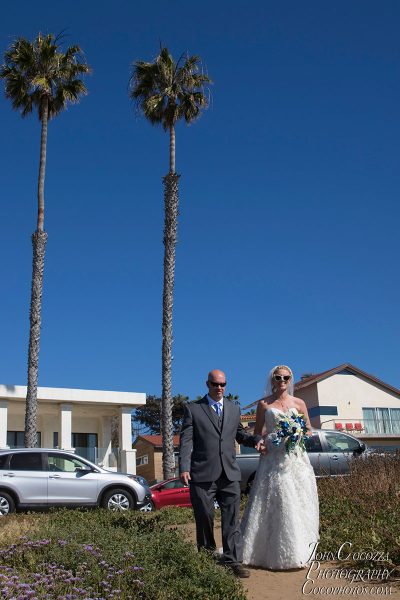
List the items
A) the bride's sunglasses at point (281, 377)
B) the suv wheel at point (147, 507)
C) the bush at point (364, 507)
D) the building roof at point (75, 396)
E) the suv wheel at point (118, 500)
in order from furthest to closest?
the building roof at point (75, 396) → the suv wheel at point (147, 507) → the suv wheel at point (118, 500) → the bride's sunglasses at point (281, 377) → the bush at point (364, 507)

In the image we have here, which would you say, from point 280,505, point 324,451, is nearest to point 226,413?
point 280,505

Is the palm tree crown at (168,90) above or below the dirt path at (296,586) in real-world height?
above

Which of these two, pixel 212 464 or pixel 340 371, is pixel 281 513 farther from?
pixel 340 371

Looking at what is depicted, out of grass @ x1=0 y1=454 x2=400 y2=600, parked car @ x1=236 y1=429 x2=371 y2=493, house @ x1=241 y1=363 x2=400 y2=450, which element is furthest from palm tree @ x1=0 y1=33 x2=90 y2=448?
house @ x1=241 y1=363 x2=400 y2=450

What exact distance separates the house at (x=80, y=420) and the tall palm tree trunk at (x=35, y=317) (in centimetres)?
589

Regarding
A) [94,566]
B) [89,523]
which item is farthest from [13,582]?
[89,523]

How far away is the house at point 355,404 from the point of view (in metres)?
45.7

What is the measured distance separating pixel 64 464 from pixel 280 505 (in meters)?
9.42

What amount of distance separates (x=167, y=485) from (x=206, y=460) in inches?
543

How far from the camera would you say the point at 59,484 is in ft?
49.5

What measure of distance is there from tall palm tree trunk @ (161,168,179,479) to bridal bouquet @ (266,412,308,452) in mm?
15514

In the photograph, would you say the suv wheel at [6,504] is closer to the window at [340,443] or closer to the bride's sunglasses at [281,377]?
the window at [340,443]

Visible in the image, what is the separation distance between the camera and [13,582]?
572 centimetres

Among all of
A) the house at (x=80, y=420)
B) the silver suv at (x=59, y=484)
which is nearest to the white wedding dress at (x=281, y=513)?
the silver suv at (x=59, y=484)
